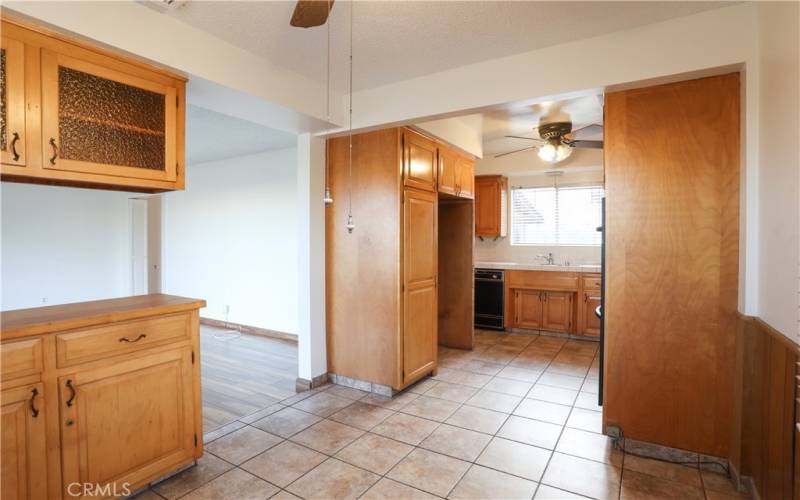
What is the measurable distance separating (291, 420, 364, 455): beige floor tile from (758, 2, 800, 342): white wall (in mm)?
2415

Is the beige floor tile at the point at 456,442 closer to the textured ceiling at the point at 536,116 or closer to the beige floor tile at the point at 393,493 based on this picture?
the beige floor tile at the point at 393,493

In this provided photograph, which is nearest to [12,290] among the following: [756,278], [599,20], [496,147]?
[496,147]

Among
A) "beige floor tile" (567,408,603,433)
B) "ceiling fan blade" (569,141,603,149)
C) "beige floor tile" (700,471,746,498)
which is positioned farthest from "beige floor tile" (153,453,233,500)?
"ceiling fan blade" (569,141,603,149)

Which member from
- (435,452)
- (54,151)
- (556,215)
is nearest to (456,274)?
(556,215)

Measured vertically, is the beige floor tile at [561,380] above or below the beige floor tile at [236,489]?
above

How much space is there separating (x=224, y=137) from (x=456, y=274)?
3.30 m

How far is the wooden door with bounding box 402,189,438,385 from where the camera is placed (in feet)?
Result: 11.3

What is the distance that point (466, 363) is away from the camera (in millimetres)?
4316

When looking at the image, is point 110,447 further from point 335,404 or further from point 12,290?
point 12,290

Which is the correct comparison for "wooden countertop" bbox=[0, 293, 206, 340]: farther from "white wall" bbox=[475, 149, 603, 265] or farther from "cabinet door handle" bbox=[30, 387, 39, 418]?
"white wall" bbox=[475, 149, 603, 265]

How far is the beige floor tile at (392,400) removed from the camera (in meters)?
3.21

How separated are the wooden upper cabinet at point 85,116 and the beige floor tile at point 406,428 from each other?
213cm

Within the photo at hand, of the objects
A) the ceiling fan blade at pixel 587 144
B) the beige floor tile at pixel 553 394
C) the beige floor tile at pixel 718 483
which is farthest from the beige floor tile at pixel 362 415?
the ceiling fan blade at pixel 587 144

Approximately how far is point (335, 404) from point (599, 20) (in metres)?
3.25
